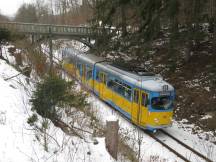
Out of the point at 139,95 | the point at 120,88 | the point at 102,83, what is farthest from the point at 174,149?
the point at 102,83

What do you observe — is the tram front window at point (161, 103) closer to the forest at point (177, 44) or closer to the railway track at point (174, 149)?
the railway track at point (174, 149)

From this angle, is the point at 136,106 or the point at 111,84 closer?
the point at 136,106

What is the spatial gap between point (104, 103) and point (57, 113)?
30.8ft

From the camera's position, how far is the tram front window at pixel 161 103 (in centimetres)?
1614

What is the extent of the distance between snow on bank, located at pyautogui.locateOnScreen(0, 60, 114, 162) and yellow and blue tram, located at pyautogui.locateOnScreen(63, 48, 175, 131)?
622 cm

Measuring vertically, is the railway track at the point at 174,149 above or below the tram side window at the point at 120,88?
below

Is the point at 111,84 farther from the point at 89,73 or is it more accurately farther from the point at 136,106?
the point at 89,73

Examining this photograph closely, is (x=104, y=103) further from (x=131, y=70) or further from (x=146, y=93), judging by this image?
(x=146, y=93)

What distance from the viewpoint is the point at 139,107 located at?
16.5m

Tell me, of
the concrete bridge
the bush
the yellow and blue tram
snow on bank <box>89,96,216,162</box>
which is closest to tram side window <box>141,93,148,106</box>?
the yellow and blue tram

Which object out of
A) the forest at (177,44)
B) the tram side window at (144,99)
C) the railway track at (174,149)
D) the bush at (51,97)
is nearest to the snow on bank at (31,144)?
the bush at (51,97)

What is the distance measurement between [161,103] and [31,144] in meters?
8.73

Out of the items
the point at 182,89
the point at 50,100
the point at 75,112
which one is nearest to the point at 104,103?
the point at 182,89

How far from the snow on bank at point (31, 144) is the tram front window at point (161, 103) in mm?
6268
